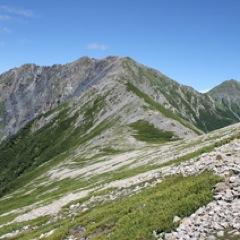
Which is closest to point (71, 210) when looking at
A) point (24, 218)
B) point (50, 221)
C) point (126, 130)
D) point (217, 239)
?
point (50, 221)

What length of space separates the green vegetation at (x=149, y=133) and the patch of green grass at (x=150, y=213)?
131508 millimetres

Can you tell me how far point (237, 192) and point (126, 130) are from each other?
163 m

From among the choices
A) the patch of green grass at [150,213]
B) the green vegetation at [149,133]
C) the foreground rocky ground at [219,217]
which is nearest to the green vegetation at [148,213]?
the patch of green grass at [150,213]

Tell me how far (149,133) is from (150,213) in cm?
15206

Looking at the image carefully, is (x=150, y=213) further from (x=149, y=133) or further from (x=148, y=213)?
(x=149, y=133)

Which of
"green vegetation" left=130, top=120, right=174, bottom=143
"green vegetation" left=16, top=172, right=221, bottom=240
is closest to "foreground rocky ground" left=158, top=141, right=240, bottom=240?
"green vegetation" left=16, top=172, right=221, bottom=240

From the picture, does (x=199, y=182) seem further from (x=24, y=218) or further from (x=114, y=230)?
(x=24, y=218)

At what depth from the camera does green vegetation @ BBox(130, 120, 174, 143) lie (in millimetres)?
169262

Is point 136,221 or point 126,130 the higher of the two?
point 126,130

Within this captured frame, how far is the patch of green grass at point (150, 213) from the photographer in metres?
25.9

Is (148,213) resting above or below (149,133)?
below

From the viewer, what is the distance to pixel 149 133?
180 m

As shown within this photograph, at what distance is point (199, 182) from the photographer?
29266mm

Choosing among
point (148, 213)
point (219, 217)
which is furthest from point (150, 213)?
point (219, 217)
